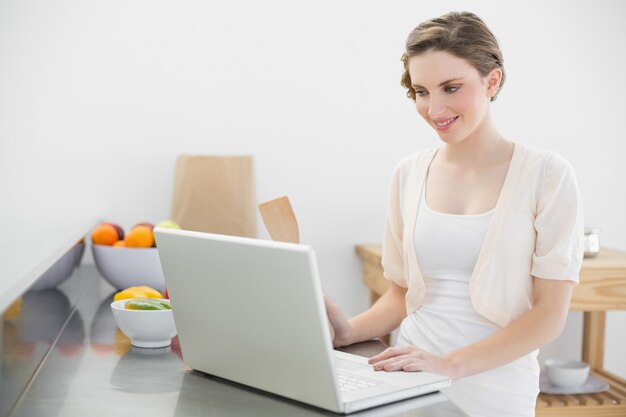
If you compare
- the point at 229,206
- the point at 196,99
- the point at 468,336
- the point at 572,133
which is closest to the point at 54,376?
the point at 468,336

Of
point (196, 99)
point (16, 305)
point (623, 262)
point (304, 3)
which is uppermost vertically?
point (304, 3)

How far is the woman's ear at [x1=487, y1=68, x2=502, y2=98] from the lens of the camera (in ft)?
4.60

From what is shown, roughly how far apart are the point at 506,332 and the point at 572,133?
171 centimetres

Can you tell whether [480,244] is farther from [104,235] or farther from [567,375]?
[567,375]

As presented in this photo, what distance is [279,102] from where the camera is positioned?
102 inches

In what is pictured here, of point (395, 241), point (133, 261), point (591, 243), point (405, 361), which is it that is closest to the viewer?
point (405, 361)

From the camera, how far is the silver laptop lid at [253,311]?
83 centimetres

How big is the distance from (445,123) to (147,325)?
A: 2.02 ft

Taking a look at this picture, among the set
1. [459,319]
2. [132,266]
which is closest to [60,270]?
[132,266]

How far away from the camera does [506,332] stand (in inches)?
50.5

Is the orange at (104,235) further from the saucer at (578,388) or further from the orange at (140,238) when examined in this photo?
the saucer at (578,388)

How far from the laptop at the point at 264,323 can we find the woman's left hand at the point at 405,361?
1 centimetres

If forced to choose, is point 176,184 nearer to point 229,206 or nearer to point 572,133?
point 229,206

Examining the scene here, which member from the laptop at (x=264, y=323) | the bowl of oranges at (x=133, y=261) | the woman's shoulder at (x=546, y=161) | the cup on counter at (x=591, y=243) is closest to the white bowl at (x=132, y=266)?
the bowl of oranges at (x=133, y=261)
